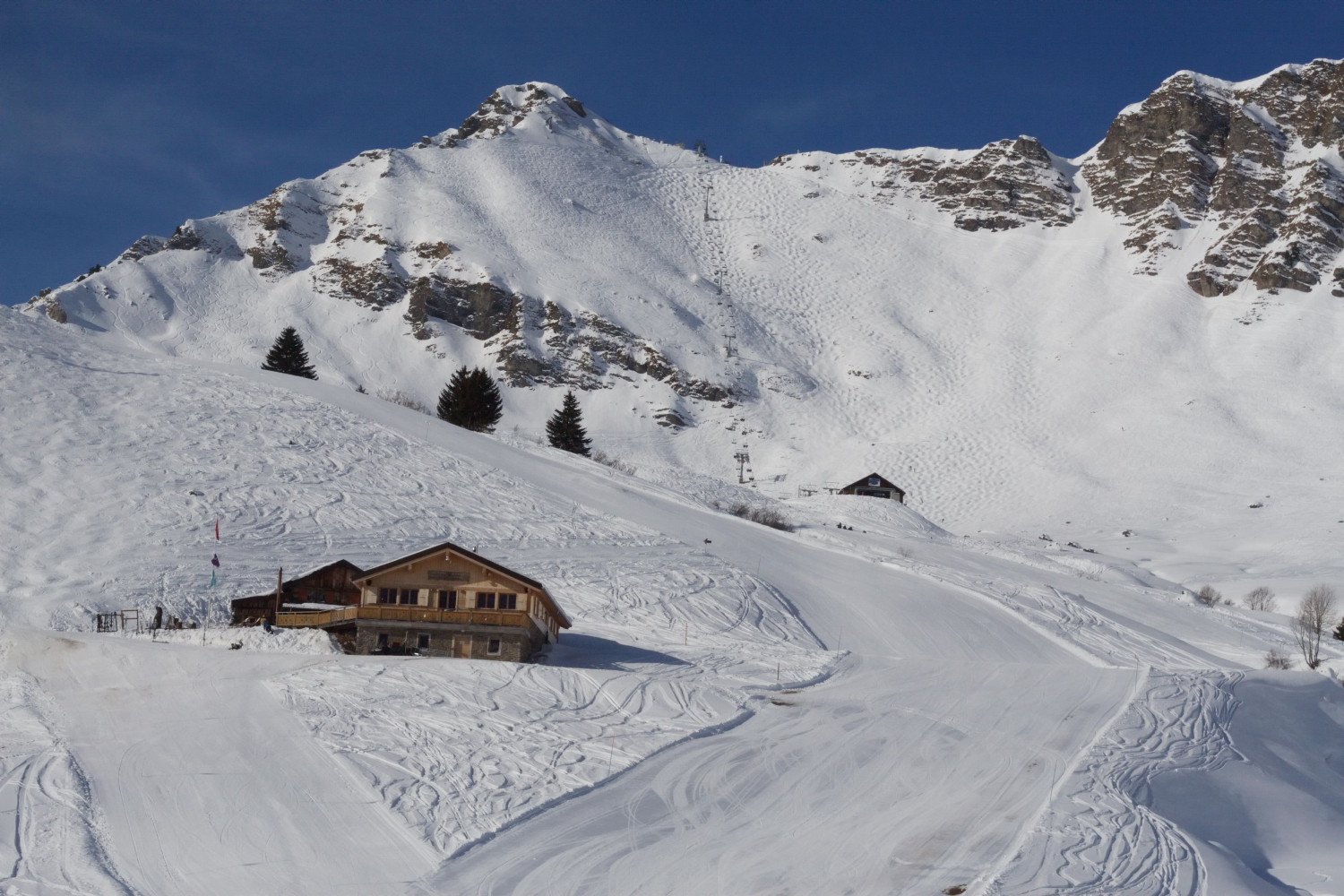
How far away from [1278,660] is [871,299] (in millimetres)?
81650

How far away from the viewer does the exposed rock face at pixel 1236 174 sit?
382 ft

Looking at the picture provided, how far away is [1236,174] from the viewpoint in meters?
130

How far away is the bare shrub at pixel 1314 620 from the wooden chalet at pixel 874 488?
24.2m

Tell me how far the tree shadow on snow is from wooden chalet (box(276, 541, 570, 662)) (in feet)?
2.58

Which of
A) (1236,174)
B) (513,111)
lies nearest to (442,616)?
(1236,174)

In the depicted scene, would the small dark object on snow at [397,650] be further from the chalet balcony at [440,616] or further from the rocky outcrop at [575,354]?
the rocky outcrop at [575,354]

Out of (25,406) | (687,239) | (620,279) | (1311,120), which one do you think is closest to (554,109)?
(687,239)

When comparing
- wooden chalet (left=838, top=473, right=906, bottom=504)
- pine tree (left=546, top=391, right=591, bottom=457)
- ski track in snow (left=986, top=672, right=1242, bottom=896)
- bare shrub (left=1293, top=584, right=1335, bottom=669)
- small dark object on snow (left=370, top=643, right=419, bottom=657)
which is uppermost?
pine tree (left=546, top=391, right=591, bottom=457)

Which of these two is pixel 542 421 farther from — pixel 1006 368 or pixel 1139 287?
pixel 1139 287

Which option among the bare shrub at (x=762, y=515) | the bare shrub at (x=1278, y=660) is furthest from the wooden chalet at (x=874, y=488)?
the bare shrub at (x=1278, y=660)

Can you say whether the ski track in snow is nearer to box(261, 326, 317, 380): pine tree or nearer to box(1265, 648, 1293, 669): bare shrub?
box(1265, 648, 1293, 669): bare shrub

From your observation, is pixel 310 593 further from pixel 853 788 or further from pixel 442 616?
pixel 853 788

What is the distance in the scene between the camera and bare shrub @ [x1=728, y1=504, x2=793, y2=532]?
60.4 meters

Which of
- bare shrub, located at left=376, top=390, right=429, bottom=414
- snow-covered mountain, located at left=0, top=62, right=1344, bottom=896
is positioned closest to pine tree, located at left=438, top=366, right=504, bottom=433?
snow-covered mountain, located at left=0, top=62, right=1344, bottom=896
